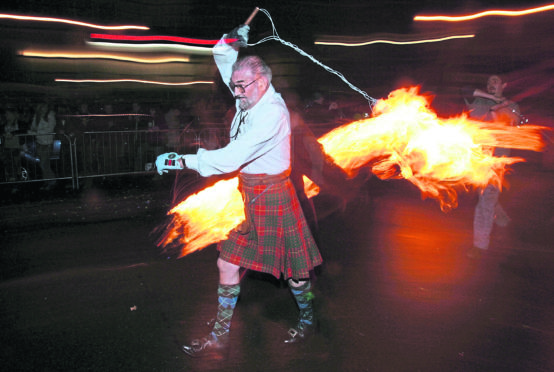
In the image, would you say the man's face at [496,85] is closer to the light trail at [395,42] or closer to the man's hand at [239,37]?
the man's hand at [239,37]

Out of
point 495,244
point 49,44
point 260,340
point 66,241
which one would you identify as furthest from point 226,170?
point 49,44

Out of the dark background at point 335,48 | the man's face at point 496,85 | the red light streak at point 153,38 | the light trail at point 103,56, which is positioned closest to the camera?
the man's face at point 496,85

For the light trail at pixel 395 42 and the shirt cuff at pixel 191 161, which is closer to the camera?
the shirt cuff at pixel 191 161

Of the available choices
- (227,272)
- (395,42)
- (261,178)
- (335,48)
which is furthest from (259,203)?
(395,42)

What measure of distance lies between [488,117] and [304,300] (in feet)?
11.2

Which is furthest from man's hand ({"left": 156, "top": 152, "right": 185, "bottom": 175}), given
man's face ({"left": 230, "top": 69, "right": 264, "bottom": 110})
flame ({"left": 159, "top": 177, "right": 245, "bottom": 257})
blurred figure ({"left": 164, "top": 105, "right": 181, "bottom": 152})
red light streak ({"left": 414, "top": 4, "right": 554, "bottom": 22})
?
red light streak ({"left": 414, "top": 4, "right": 554, "bottom": 22})

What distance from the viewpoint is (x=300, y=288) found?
3.43 metres

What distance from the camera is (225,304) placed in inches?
128

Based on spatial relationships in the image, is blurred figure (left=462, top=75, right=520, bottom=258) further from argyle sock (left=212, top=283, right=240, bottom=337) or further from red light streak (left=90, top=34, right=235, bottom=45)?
red light streak (left=90, top=34, right=235, bottom=45)

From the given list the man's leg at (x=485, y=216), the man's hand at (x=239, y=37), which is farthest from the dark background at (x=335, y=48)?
the man's hand at (x=239, y=37)

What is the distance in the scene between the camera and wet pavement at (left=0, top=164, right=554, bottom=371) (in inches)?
128

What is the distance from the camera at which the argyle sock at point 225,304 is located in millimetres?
3225

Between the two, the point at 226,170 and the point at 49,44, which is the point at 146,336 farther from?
the point at 49,44

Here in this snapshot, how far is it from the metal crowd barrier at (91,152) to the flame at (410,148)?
4.95 m
